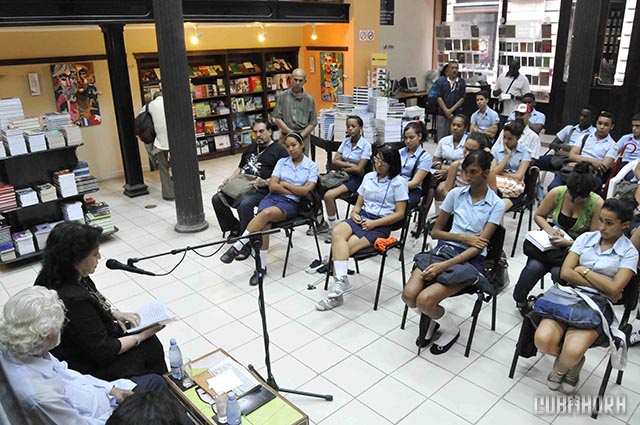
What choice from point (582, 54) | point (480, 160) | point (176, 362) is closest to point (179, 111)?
point (480, 160)

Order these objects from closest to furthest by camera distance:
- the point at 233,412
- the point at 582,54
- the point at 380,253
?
the point at 233,412, the point at 380,253, the point at 582,54

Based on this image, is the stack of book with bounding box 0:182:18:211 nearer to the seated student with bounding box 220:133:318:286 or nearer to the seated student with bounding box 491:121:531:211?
the seated student with bounding box 220:133:318:286

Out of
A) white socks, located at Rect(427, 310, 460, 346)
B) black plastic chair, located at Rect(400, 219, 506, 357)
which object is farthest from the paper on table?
white socks, located at Rect(427, 310, 460, 346)

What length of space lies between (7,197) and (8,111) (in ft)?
2.80

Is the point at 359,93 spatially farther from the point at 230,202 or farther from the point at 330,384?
the point at 330,384

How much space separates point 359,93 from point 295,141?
218cm

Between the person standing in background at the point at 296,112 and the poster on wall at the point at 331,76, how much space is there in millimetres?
2795

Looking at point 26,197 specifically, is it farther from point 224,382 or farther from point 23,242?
point 224,382

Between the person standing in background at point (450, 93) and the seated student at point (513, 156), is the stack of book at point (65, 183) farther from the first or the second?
the person standing in background at point (450, 93)

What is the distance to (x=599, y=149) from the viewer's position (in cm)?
562

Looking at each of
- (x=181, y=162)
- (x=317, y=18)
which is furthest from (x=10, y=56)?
(x=317, y=18)

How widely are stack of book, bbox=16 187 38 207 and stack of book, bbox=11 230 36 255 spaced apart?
337 mm

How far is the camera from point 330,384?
333 cm

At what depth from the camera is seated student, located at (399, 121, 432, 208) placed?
16.5 ft
